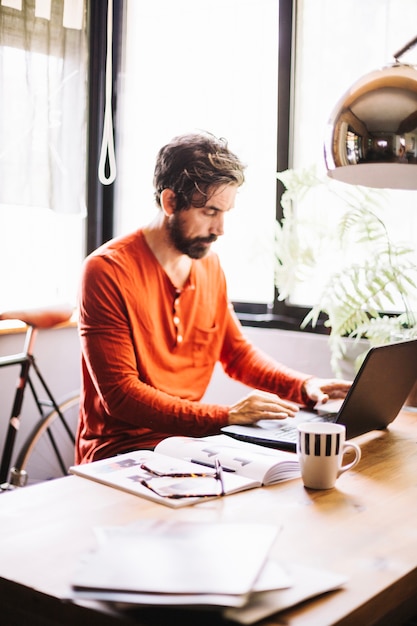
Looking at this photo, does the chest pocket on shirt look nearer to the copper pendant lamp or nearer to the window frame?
the window frame

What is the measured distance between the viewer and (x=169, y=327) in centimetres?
213

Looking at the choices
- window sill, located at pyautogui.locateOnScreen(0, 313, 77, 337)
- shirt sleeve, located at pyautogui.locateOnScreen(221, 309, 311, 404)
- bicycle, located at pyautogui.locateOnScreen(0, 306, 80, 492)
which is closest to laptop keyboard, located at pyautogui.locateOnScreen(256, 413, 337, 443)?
shirt sleeve, located at pyautogui.locateOnScreen(221, 309, 311, 404)

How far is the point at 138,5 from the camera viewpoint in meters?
3.32

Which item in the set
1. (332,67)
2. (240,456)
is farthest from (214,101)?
(240,456)

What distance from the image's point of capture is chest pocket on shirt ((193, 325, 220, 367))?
2.21 metres

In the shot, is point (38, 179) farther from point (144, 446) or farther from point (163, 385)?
point (144, 446)

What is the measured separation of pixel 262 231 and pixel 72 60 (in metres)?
1.11

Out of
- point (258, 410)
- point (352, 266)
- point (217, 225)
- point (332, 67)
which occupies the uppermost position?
point (332, 67)

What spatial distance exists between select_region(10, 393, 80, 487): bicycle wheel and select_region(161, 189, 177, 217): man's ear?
1061 mm

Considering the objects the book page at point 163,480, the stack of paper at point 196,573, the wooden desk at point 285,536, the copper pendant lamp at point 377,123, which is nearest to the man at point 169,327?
the book page at point 163,480

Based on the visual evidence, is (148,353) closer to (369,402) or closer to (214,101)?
(369,402)

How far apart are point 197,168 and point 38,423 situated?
129 cm

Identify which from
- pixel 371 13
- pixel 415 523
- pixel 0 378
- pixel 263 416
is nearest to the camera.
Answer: pixel 415 523

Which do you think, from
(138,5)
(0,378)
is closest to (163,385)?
(0,378)
